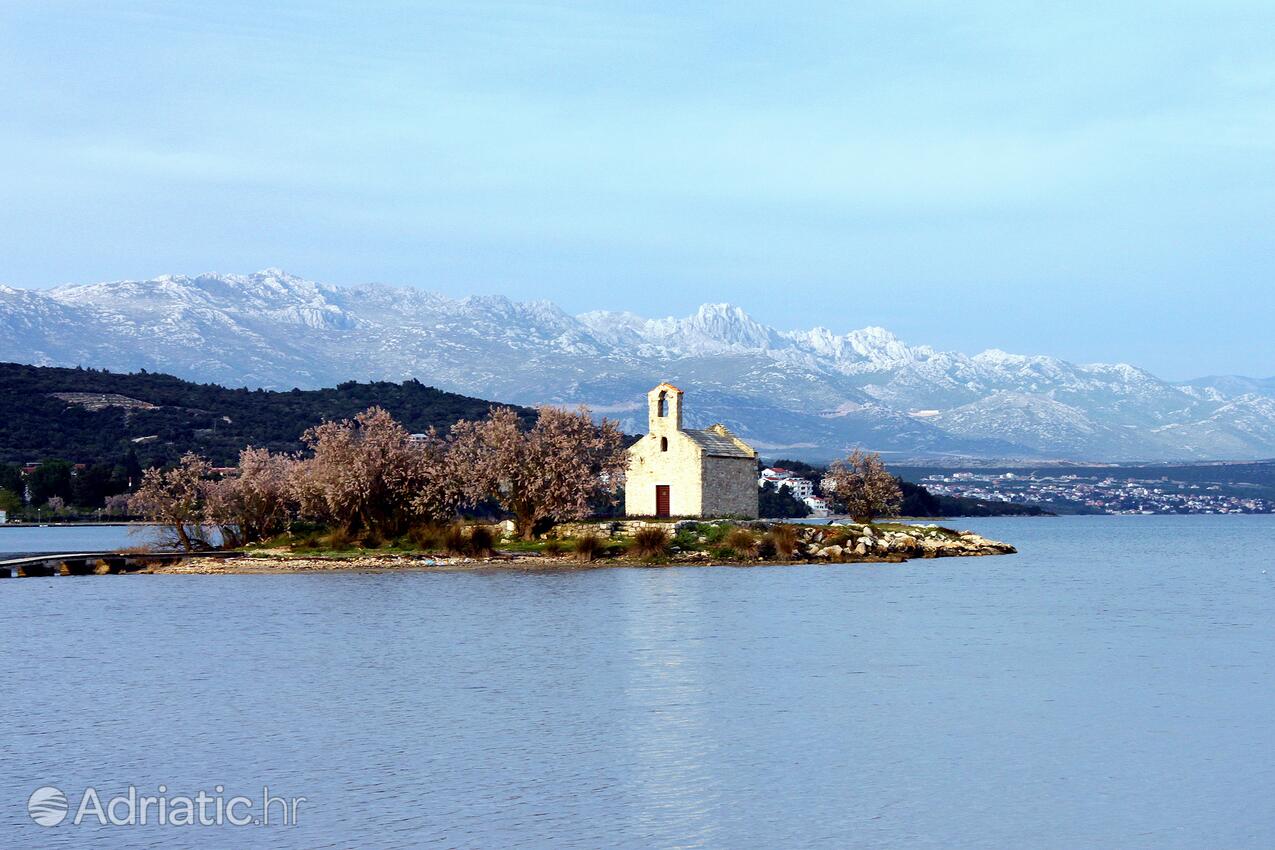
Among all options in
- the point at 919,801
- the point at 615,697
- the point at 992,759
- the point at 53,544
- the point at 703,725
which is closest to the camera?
the point at 919,801

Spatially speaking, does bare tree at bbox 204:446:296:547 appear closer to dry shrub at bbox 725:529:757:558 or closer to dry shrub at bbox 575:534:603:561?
dry shrub at bbox 575:534:603:561

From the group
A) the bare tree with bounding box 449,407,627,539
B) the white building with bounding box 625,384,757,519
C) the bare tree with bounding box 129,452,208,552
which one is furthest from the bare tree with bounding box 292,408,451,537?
the white building with bounding box 625,384,757,519

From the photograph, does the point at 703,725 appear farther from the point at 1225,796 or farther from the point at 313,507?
the point at 313,507

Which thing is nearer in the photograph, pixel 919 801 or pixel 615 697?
pixel 919 801

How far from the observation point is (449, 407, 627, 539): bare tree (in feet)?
242

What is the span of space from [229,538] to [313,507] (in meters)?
9.35

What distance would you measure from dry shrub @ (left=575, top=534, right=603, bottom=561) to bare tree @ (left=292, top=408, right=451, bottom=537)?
7.40m

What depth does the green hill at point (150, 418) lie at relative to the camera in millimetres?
168625

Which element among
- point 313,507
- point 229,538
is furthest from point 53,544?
point 313,507

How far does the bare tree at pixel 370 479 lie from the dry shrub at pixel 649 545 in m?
9.79

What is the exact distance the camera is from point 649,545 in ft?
237

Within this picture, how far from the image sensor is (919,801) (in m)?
22.6

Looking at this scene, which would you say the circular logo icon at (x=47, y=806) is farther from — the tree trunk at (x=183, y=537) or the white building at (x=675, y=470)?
the white building at (x=675, y=470)

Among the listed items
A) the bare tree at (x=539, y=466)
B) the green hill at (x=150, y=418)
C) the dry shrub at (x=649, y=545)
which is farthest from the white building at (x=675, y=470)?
the green hill at (x=150, y=418)
